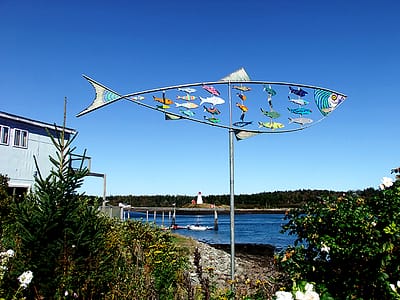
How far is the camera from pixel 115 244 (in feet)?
25.0

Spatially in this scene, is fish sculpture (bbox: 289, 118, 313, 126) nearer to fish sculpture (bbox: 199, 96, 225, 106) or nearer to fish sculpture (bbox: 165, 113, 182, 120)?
fish sculpture (bbox: 199, 96, 225, 106)

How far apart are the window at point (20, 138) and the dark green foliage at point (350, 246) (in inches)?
799

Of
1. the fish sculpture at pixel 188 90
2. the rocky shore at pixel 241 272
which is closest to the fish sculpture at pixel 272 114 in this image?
the fish sculpture at pixel 188 90

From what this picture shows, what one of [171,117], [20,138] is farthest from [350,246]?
[20,138]

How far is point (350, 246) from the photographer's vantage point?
3967 millimetres

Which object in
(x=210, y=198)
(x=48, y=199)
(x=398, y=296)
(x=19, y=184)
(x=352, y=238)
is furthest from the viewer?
(x=210, y=198)

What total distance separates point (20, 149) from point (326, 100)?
18.9m

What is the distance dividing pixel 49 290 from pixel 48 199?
44.6 inches

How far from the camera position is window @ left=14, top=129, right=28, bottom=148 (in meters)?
21.8

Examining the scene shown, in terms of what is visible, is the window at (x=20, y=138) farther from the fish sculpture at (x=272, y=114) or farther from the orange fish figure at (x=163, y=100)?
the fish sculpture at (x=272, y=114)

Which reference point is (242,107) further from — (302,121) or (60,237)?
(60,237)

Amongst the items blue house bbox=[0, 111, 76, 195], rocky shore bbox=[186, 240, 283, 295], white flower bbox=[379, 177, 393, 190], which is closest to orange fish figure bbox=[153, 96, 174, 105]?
rocky shore bbox=[186, 240, 283, 295]

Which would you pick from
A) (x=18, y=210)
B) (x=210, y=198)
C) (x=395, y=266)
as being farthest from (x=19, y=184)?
(x=210, y=198)

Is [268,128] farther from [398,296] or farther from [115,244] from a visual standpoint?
[398,296]
